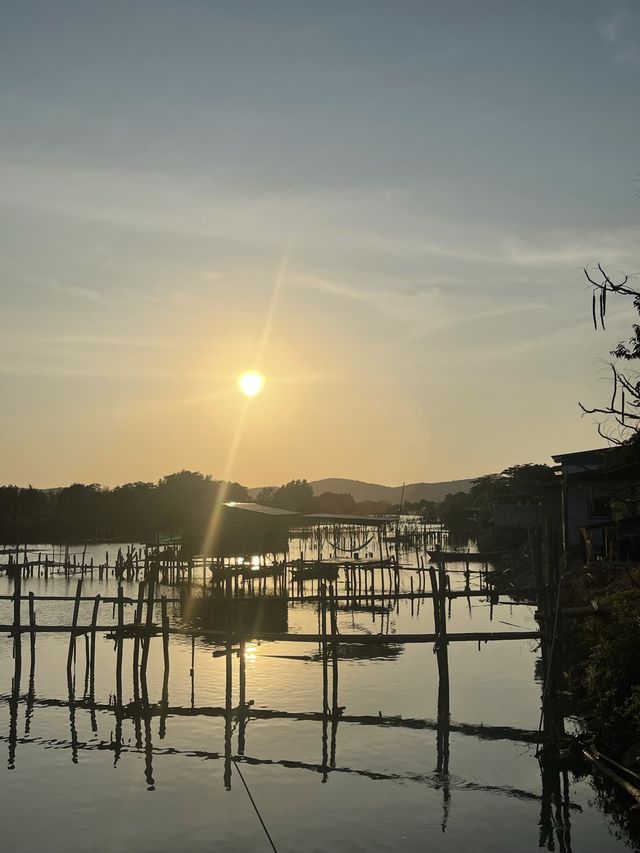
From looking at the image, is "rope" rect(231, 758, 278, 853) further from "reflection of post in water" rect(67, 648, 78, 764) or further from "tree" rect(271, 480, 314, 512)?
"tree" rect(271, 480, 314, 512)

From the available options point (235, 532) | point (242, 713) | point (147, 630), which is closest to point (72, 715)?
point (147, 630)

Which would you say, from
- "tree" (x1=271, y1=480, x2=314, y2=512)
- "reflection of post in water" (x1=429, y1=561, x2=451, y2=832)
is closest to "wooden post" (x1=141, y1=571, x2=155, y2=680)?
"reflection of post in water" (x1=429, y1=561, x2=451, y2=832)

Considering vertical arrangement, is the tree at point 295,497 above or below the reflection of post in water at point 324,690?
above

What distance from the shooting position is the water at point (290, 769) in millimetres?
13117

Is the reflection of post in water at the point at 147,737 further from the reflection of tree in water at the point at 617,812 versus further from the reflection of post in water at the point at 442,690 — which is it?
the reflection of tree in water at the point at 617,812

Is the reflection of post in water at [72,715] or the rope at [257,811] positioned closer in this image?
the rope at [257,811]

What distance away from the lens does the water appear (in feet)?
43.0

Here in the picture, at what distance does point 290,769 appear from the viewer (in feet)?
53.2

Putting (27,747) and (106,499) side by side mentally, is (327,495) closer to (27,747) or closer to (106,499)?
(106,499)

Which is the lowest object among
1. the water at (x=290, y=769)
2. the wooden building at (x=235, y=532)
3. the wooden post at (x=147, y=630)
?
the water at (x=290, y=769)

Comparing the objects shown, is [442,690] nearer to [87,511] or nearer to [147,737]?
[147,737]

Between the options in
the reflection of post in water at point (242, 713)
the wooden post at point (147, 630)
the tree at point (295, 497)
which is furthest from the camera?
the tree at point (295, 497)

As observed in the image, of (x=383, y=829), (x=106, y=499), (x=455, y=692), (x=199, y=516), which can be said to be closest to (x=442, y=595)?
(x=455, y=692)

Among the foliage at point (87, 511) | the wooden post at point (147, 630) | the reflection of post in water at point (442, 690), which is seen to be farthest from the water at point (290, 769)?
the foliage at point (87, 511)
